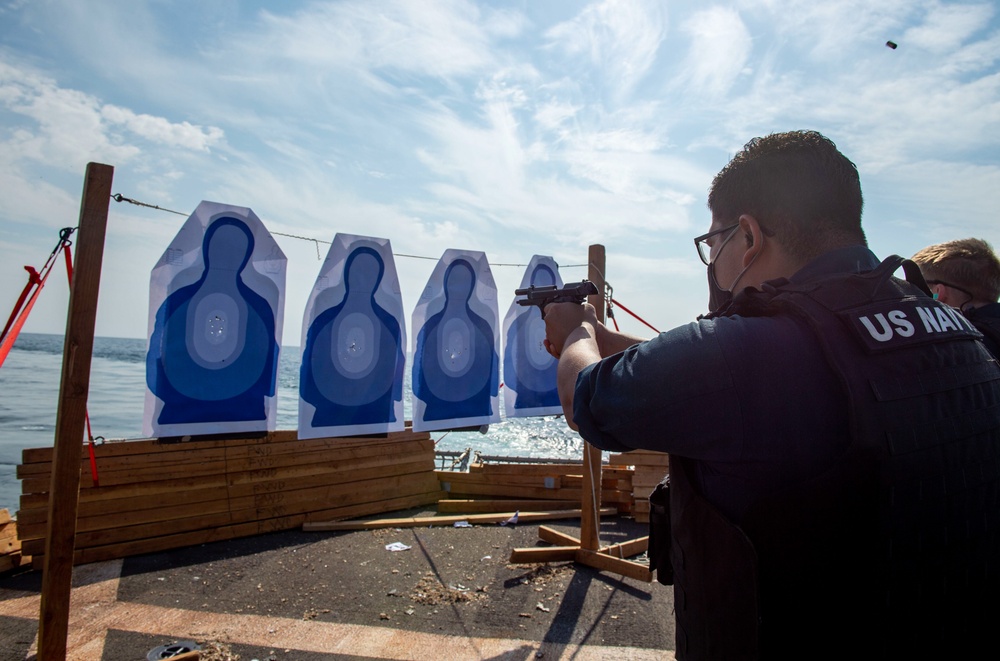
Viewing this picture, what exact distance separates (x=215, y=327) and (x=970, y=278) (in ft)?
16.2

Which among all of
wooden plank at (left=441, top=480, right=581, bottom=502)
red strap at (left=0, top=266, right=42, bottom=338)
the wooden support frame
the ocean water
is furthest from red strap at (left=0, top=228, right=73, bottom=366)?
the ocean water

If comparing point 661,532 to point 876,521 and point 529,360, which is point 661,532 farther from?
point 529,360

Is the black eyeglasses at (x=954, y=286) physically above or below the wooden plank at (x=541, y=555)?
above

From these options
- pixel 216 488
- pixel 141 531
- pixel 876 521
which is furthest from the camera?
pixel 216 488

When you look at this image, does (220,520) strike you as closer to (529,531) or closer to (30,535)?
(30,535)

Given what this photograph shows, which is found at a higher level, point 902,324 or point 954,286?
point 954,286

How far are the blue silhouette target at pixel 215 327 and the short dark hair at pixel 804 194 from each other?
431cm

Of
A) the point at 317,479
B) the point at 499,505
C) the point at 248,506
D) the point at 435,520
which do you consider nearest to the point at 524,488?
the point at 499,505

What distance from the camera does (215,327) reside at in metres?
4.78

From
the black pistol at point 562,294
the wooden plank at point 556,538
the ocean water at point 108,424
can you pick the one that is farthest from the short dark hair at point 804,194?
the ocean water at point 108,424

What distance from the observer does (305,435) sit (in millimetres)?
5105

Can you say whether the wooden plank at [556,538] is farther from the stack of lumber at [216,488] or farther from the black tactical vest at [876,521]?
the black tactical vest at [876,521]

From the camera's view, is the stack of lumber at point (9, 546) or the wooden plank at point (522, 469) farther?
the wooden plank at point (522, 469)

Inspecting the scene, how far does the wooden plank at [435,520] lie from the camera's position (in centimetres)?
567
